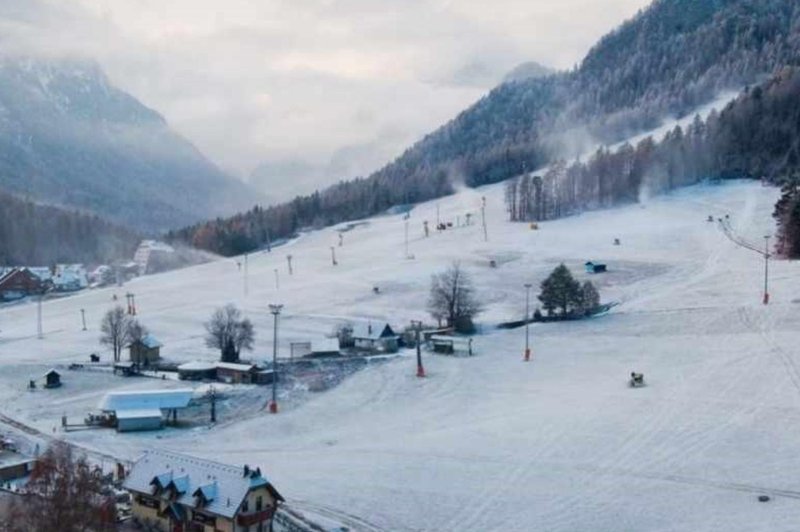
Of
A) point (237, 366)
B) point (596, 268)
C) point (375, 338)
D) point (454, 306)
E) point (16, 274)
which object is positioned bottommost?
point (237, 366)

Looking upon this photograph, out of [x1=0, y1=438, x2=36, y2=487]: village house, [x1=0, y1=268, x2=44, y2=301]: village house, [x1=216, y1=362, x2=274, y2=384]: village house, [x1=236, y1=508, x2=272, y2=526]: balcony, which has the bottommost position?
[x1=236, y1=508, x2=272, y2=526]: balcony

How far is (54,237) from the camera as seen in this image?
→ 16838cm

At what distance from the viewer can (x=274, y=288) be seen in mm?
98625

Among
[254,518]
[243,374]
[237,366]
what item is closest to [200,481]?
[254,518]

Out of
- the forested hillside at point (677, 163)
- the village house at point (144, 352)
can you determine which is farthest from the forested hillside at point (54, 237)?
the village house at point (144, 352)

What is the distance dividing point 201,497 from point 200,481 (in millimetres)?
786

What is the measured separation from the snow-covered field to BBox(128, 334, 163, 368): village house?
1931 millimetres

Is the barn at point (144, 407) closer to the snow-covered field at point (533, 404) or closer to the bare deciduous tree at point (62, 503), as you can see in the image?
the snow-covered field at point (533, 404)

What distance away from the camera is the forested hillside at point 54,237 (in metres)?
161

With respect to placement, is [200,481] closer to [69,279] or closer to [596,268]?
[596,268]

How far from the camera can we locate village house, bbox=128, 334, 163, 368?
64250 mm

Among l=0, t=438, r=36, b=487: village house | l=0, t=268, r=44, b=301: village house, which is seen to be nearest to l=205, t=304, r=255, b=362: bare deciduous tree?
l=0, t=438, r=36, b=487: village house

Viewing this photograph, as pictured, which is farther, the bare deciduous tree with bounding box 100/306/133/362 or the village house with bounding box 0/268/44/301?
the village house with bounding box 0/268/44/301

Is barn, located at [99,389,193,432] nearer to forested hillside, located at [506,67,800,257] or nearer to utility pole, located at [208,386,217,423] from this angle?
utility pole, located at [208,386,217,423]
